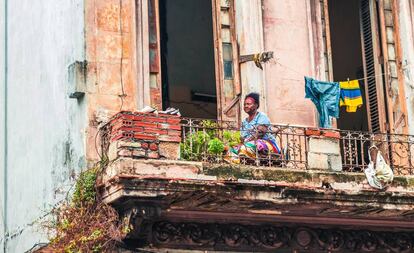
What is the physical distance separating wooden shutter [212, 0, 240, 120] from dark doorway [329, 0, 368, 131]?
4028mm

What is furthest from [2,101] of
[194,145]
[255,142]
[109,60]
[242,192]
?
[242,192]

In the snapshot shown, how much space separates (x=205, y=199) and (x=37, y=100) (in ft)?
11.4

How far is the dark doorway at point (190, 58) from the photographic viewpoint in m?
16.9

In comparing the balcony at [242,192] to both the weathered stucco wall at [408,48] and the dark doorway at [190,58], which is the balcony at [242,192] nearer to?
the weathered stucco wall at [408,48]

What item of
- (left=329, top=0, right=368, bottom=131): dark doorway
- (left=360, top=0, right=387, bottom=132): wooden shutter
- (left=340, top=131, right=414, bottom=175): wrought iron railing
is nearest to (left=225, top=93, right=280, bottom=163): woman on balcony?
(left=340, top=131, right=414, bottom=175): wrought iron railing

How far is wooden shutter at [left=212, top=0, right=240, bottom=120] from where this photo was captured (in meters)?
13.5

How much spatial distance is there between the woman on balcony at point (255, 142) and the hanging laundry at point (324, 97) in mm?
759

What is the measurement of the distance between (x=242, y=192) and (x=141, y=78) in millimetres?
2161

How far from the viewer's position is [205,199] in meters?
11.7

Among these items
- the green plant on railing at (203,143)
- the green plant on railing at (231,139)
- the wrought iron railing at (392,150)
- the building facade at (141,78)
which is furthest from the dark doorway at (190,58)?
the green plant on railing at (203,143)

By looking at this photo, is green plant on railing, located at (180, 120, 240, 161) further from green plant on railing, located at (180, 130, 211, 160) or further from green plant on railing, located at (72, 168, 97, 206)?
green plant on railing, located at (72, 168, 97, 206)

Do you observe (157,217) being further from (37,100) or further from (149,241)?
(37,100)

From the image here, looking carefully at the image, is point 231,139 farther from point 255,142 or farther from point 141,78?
point 141,78

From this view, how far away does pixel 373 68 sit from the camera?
14852mm
